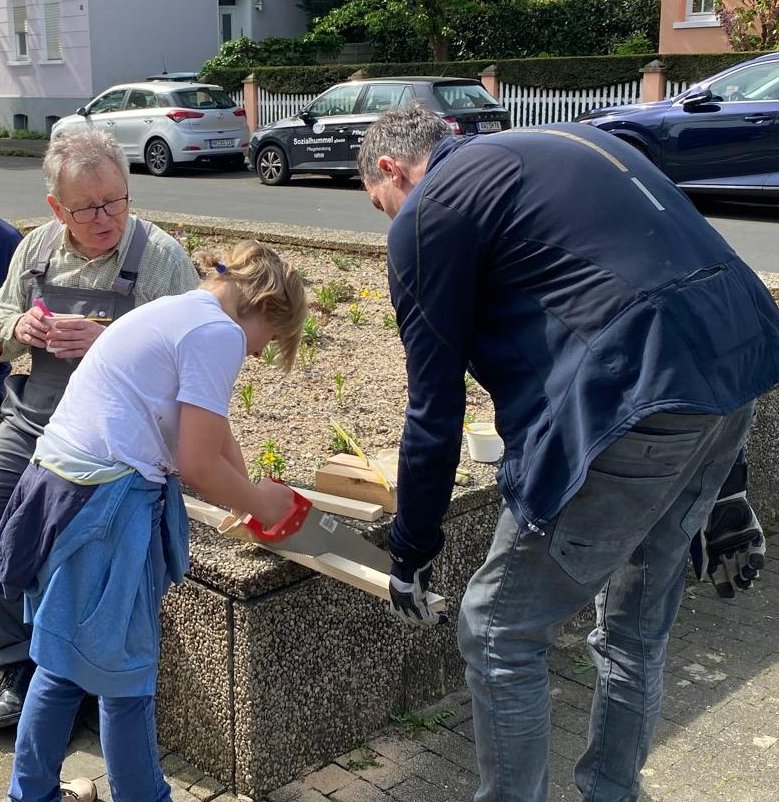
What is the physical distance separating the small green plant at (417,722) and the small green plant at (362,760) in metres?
0.15

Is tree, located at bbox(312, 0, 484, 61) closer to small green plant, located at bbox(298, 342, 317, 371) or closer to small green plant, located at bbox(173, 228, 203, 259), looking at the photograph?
small green plant, located at bbox(173, 228, 203, 259)

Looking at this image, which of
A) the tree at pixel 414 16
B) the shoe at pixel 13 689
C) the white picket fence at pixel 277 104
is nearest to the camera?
the shoe at pixel 13 689

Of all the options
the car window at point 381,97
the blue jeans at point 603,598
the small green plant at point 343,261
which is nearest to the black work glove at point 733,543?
the blue jeans at point 603,598

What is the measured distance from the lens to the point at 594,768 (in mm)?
2705

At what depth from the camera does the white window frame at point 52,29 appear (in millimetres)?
27156

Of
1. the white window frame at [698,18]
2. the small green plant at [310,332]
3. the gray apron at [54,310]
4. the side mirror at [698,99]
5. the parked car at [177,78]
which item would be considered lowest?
the small green plant at [310,332]

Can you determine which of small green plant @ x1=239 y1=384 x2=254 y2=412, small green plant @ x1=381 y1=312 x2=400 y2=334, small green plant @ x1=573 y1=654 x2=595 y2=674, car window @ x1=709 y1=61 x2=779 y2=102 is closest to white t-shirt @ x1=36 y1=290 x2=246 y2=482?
small green plant @ x1=573 y1=654 x2=595 y2=674

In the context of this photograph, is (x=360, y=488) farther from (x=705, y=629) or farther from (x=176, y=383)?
(x=705, y=629)

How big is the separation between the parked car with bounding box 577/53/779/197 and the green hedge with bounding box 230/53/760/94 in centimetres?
610

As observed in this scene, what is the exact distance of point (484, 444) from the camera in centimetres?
366

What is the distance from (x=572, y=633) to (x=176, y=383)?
79.1 inches

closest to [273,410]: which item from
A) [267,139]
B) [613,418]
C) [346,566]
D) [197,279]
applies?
[197,279]

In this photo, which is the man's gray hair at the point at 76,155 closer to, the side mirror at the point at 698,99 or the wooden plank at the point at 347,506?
the wooden plank at the point at 347,506

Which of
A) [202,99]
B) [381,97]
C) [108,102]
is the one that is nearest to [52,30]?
[108,102]
